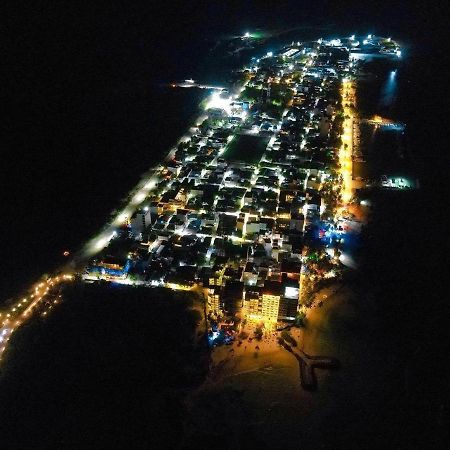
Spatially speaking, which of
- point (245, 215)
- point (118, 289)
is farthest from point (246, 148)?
point (118, 289)

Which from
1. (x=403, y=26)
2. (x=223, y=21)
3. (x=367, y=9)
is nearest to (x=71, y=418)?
(x=223, y=21)

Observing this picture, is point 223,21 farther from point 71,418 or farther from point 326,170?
point 71,418

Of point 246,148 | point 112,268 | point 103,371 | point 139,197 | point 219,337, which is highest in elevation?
point 246,148

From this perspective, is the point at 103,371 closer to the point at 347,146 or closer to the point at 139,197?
the point at 139,197

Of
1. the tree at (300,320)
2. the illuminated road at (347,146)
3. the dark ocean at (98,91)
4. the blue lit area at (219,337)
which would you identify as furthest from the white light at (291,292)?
the dark ocean at (98,91)

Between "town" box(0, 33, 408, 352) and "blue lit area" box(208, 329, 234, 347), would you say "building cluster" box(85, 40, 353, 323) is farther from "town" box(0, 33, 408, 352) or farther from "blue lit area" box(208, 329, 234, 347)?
"blue lit area" box(208, 329, 234, 347)

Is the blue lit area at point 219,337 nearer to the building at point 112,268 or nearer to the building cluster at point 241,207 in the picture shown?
the building cluster at point 241,207
